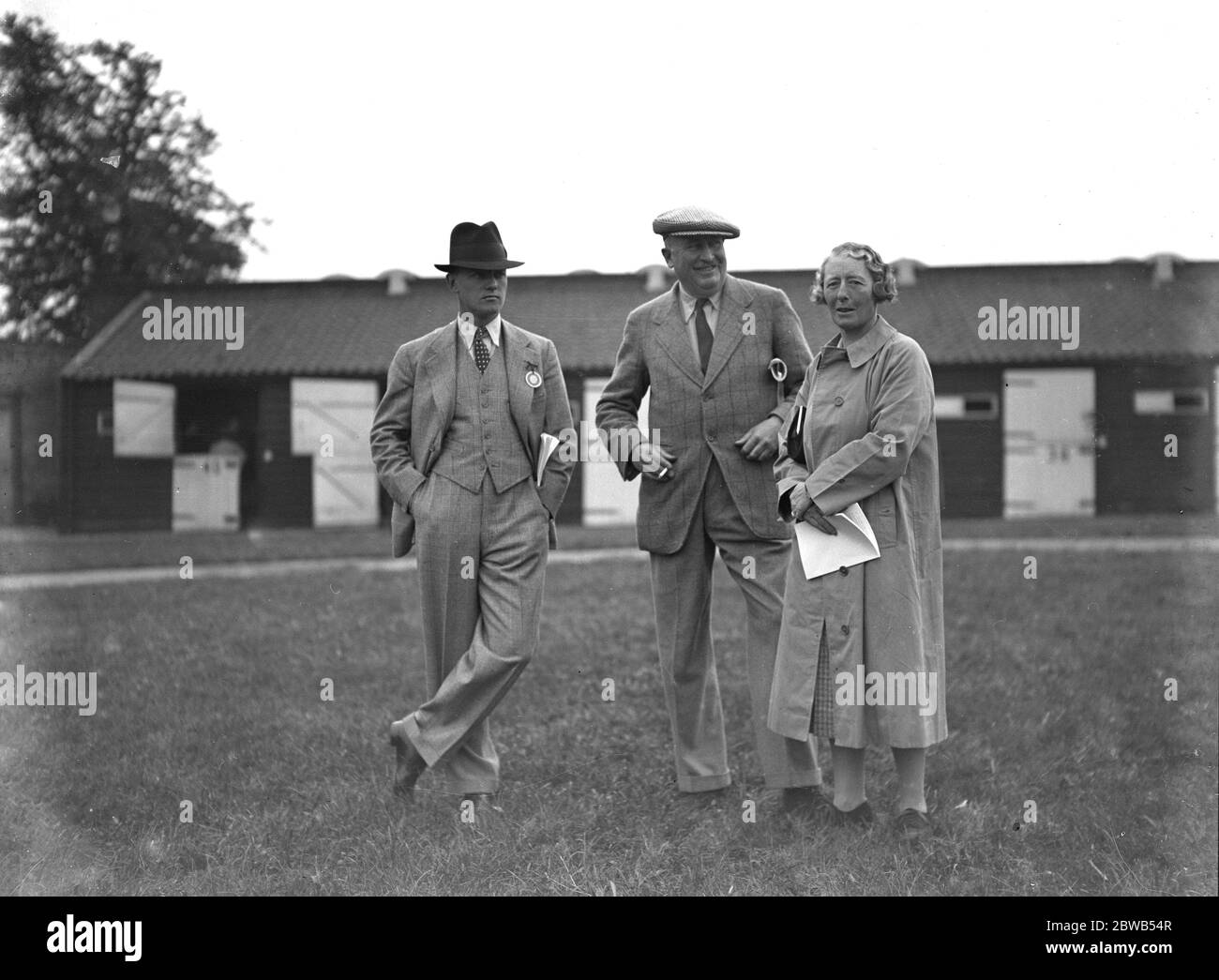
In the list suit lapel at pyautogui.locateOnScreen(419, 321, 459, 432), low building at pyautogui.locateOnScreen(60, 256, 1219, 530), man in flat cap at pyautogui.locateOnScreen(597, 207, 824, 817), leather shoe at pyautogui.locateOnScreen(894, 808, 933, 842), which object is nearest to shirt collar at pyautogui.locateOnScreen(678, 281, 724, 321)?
man in flat cap at pyautogui.locateOnScreen(597, 207, 824, 817)

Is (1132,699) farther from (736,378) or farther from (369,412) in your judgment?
(369,412)

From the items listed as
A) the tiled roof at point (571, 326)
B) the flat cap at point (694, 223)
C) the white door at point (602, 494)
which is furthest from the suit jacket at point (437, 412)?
the white door at point (602, 494)

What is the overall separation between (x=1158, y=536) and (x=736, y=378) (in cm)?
1077

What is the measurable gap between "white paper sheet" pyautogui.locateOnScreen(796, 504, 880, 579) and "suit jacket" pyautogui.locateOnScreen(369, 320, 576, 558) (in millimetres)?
1005

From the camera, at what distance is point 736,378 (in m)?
4.59

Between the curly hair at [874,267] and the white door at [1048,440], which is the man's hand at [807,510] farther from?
the white door at [1048,440]

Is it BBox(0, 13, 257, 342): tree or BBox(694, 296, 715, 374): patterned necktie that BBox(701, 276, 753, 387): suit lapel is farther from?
BBox(0, 13, 257, 342): tree

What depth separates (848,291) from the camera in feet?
13.4

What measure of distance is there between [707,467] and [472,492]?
3.10 ft

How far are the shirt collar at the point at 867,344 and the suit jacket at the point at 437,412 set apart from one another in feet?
3.72

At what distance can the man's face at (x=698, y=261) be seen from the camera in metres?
4.50

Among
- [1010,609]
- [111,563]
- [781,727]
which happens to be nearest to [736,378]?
[781,727]

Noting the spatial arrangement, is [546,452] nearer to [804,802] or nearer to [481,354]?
[481,354]

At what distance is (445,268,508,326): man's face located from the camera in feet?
14.7
